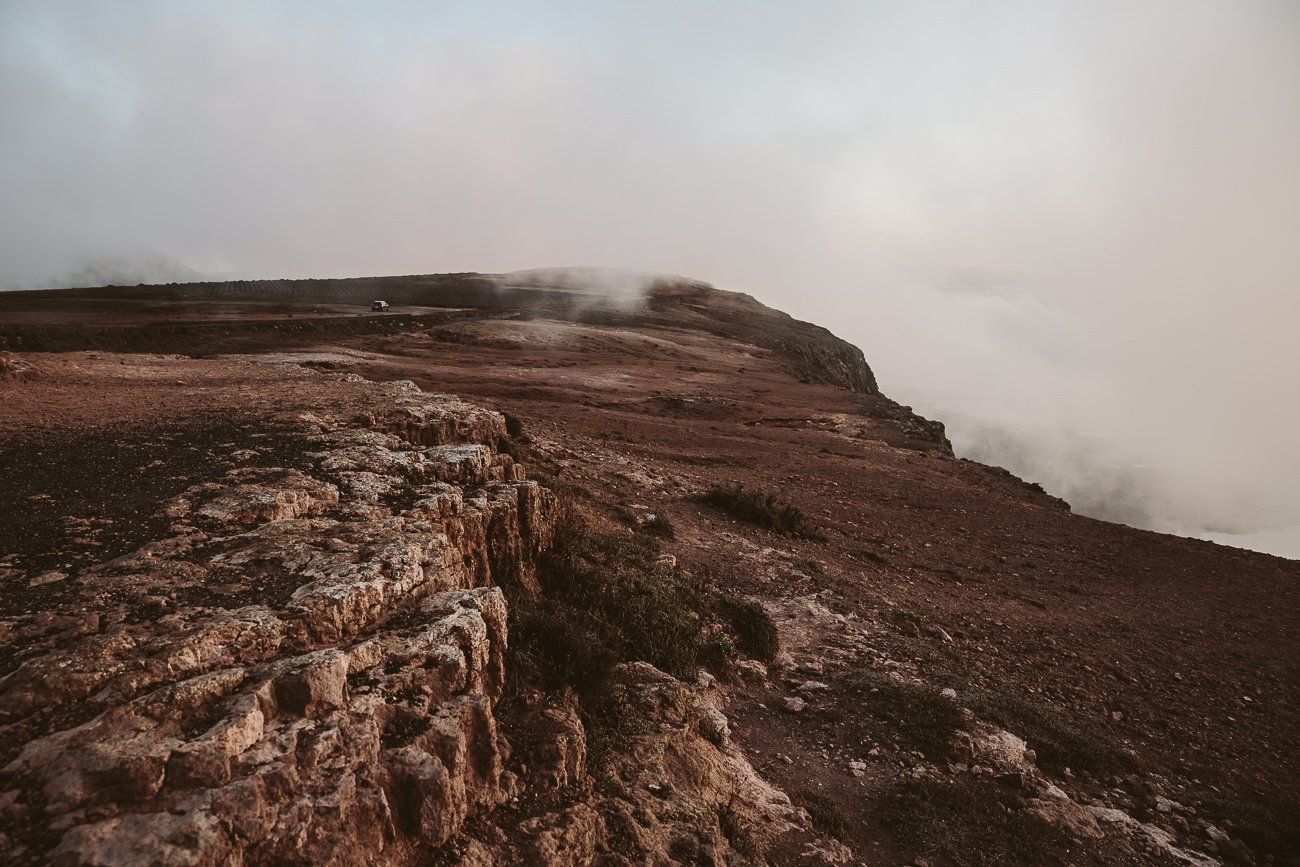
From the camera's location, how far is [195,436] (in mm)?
7852

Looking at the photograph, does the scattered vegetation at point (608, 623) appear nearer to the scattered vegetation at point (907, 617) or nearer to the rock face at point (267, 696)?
the rock face at point (267, 696)

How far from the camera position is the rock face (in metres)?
3.07

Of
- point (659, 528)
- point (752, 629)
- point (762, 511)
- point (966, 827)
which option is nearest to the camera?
point (966, 827)

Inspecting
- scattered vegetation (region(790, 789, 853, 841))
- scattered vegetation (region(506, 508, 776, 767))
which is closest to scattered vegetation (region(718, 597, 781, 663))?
scattered vegetation (region(506, 508, 776, 767))

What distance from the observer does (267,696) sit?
3.72m

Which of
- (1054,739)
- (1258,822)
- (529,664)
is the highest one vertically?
(529,664)

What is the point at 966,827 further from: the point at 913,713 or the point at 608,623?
the point at 608,623

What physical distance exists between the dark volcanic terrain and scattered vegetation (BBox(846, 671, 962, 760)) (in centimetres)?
4

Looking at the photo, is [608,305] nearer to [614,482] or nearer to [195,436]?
[614,482]

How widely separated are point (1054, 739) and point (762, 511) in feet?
25.2

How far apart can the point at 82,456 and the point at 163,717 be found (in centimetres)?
519

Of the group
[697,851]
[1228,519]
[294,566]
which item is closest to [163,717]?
[294,566]

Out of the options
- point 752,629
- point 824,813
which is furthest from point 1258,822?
point 752,629

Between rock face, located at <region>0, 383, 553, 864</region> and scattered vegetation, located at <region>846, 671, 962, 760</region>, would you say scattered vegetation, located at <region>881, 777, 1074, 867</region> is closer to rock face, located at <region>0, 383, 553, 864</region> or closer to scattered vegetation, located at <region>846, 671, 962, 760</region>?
scattered vegetation, located at <region>846, 671, 962, 760</region>
